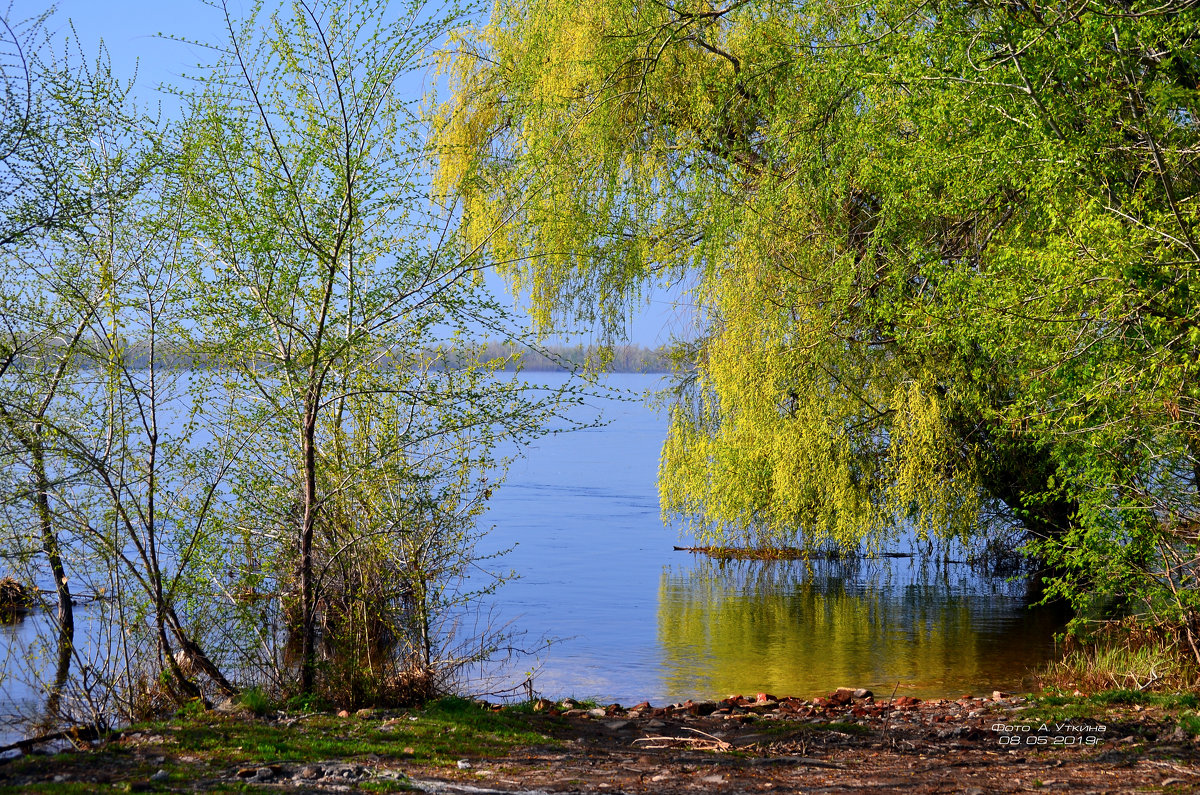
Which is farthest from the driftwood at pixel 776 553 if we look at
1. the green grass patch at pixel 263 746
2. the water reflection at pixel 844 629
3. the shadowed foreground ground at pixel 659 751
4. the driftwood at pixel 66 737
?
the driftwood at pixel 66 737

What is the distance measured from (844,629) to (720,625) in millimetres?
1477

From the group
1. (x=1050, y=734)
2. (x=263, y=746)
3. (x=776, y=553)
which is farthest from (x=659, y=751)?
(x=776, y=553)

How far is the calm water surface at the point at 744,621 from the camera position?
10328mm

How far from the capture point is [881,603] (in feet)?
46.5

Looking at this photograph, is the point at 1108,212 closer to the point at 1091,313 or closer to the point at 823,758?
the point at 1091,313

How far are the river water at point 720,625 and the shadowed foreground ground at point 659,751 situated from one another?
1721 mm

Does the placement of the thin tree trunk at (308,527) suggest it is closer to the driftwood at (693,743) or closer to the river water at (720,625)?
the river water at (720,625)

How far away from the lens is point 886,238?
10.9 metres

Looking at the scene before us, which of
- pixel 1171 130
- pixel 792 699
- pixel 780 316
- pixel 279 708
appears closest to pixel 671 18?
pixel 780 316

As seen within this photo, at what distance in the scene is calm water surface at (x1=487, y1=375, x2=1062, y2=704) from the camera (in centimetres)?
1033

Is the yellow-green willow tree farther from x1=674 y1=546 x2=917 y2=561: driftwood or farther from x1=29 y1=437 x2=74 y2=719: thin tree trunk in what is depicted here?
x1=29 y1=437 x2=74 y2=719: thin tree trunk

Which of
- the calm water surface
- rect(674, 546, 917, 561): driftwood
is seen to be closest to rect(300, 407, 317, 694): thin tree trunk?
the calm water surface

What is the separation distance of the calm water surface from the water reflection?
1.1 inches

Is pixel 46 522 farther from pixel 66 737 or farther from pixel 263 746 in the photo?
pixel 263 746
